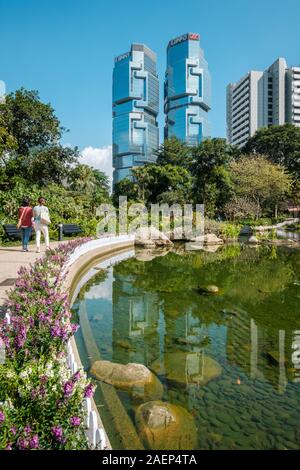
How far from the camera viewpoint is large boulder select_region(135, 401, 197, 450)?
3369 millimetres

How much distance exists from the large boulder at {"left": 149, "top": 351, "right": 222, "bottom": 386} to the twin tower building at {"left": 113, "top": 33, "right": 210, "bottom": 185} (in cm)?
16752

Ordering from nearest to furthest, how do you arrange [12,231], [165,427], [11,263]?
[165,427] → [11,263] → [12,231]

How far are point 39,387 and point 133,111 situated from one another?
611ft

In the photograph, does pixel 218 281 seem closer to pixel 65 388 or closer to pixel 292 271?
pixel 292 271

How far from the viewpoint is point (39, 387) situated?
98.4 inches

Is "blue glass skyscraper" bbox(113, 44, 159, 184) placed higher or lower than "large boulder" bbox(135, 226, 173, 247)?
higher

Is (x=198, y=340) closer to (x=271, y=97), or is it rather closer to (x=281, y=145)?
(x=281, y=145)

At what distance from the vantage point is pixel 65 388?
2.45 metres

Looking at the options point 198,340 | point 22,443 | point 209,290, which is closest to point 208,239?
point 209,290

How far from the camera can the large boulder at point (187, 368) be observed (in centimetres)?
478

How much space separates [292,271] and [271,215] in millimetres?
37947

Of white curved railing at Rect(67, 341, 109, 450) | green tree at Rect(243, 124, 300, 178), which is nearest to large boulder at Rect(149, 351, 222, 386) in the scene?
white curved railing at Rect(67, 341, 109, 450)

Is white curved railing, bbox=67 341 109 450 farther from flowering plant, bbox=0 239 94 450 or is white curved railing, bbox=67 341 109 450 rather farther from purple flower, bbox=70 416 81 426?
purple flower, bbox=70 416 81 426

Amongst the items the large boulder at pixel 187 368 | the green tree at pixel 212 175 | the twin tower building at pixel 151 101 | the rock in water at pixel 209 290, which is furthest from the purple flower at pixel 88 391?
the twin tower building at pixel 151 101
